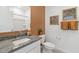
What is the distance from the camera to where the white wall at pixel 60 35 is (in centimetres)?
247

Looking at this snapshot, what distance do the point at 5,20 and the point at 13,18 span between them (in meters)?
0.25

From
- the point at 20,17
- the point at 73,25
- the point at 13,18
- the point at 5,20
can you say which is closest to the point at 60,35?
the point at 73,25

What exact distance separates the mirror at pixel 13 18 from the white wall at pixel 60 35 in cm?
56

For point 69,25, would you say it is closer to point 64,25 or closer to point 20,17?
point 64,25

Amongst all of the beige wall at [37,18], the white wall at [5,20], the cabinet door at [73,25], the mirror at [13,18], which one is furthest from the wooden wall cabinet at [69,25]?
the white wall at [5,20]

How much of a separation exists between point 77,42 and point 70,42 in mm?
213

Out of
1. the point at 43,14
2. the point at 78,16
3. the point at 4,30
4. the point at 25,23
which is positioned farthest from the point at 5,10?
the point at 78,16

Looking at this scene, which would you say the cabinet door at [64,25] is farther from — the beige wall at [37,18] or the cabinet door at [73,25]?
the beige wall at [37,18]

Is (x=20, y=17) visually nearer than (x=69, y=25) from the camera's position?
Yes

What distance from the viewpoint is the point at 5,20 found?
1.86m

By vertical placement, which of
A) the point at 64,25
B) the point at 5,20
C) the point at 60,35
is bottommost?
the point at 60,35

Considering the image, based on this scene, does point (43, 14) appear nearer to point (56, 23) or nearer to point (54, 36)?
point (56, 23)
